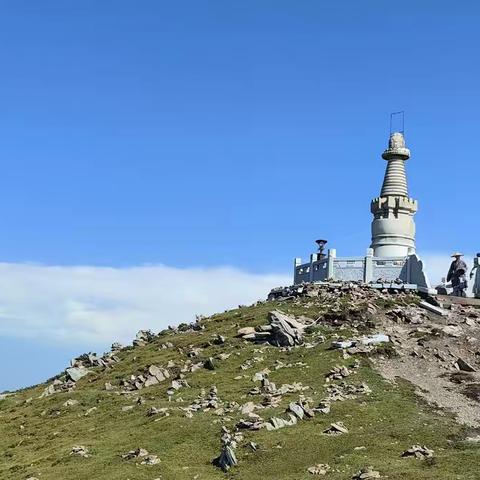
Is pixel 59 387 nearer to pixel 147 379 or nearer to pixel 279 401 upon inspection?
pixel 147 379

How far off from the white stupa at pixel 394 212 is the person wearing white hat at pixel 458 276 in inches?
236

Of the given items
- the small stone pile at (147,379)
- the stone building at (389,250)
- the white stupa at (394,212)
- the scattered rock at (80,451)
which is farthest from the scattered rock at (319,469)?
the white stupa at (394,212)

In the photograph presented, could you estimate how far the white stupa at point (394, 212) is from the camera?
53.3m

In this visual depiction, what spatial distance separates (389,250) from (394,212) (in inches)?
122

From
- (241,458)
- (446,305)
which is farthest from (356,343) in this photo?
(241,458)

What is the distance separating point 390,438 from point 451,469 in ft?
10.7

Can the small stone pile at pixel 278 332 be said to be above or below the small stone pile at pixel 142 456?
above

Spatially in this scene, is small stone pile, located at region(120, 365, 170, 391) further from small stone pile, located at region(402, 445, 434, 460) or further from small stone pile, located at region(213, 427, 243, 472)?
small stone pile, located at region(402, 445, 434, 460)

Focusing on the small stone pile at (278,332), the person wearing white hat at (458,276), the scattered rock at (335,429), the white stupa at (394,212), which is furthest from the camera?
the white stupa at (394,212)

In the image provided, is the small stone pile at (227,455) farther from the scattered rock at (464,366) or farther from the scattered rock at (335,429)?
the scattered rock at (464,366)

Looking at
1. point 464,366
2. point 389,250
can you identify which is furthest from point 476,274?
point 464,366

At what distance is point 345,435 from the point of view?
77.6 ft

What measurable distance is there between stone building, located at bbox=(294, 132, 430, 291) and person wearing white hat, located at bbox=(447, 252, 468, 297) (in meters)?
2.64

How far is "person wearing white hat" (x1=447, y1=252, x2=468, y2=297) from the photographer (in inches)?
1816
